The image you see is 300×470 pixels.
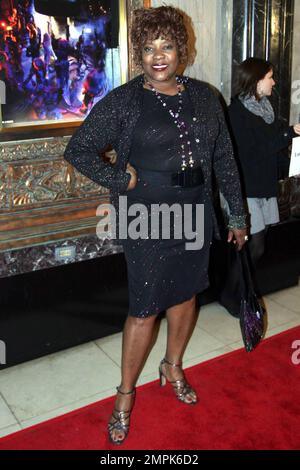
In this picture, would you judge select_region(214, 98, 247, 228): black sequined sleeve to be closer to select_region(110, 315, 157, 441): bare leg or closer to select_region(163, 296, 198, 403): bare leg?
select_region(163, 296, 198, 403): bare leg

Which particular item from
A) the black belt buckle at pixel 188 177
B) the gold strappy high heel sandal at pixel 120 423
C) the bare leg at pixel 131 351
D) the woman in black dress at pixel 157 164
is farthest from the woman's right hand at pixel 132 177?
the gold strappy high heel sandal at pixel 120 423

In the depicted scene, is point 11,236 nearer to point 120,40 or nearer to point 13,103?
point 13,103

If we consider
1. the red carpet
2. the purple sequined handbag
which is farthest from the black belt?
Result: the red carpet

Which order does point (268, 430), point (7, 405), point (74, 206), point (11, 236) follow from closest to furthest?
point (268, 430), point (7, 405), point (11, 236), point (74, 206)

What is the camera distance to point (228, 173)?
7.54 feet

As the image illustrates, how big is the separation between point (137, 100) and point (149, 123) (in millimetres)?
100

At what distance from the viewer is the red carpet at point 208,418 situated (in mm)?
2213

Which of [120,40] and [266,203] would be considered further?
[266,203]

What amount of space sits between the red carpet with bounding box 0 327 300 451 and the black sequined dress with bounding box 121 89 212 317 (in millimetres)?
526

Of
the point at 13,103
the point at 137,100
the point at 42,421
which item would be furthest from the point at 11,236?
the point at 137,100

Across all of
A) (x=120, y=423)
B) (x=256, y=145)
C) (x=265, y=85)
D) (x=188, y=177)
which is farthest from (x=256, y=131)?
(x=120, y=423)

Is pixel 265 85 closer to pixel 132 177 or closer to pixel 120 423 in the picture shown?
pixel 132 177

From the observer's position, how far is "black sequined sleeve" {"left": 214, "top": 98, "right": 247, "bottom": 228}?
2242 millimetres

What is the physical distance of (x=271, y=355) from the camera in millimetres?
2934
